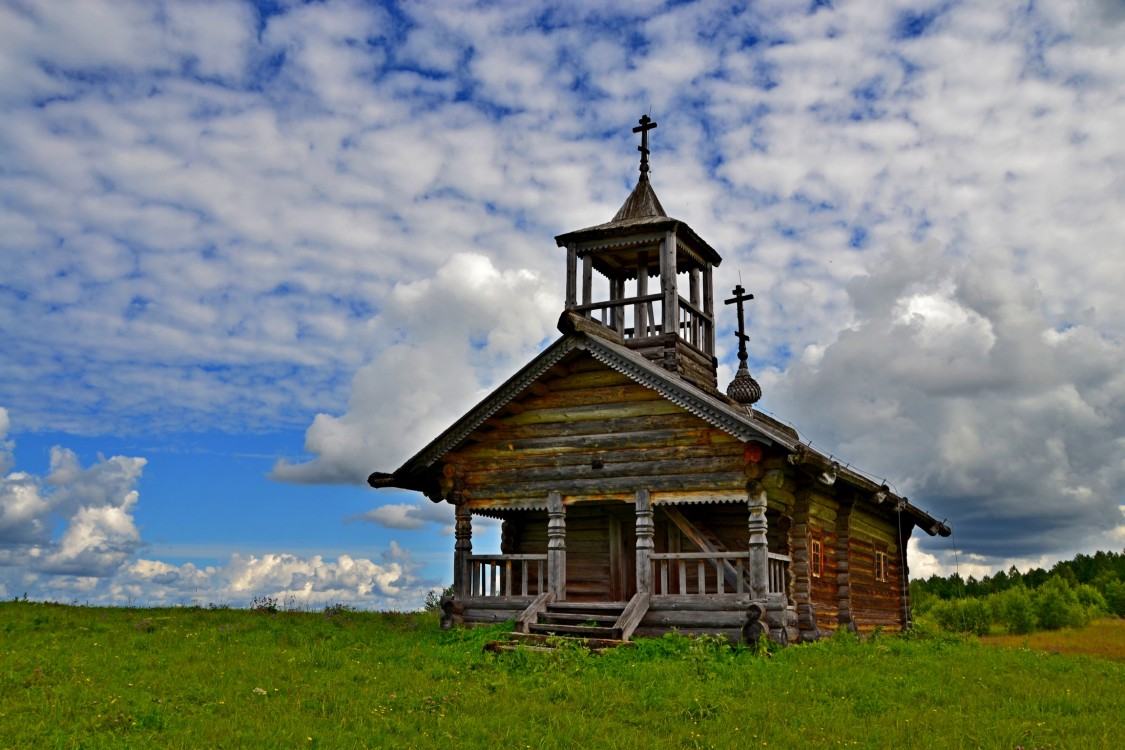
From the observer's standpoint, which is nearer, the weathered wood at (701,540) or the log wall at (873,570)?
the weathered wood at (701,540)

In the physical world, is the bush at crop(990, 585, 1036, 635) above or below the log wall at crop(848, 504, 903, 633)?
below

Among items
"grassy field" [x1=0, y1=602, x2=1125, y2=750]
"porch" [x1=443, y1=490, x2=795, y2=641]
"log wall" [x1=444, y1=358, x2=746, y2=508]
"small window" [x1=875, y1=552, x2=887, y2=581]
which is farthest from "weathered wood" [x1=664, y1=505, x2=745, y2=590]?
"small window" [x1=875, y1=552, x2=887, y2=581]

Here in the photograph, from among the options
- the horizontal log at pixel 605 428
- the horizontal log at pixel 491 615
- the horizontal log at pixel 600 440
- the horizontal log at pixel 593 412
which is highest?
the horizontal log at pixel 593 412

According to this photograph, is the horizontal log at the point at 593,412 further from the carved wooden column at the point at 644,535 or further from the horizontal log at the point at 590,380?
the carved wooden column at the point at 644,535

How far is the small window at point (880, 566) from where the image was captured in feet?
87.3

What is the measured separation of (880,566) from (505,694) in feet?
56.5

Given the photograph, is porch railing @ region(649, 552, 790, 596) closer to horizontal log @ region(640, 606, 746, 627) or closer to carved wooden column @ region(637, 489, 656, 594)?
carved wooden column @ region(637, 489, 656, 594)

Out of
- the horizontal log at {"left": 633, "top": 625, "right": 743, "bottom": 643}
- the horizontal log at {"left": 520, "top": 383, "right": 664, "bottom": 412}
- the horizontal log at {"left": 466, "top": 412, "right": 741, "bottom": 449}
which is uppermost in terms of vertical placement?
the horizontal log at {"left": 520, "top": 383, "right": 664, "bottom": 412}

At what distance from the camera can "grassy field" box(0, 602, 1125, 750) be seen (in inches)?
422

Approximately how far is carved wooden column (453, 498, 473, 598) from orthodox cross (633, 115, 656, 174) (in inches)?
447

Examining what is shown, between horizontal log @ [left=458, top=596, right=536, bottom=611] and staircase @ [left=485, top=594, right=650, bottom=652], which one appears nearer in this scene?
staircase @ [left=485, top=594, right=650, bottom=652]

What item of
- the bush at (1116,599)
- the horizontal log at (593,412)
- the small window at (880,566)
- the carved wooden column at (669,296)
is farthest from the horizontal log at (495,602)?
the bush at (1116,599)

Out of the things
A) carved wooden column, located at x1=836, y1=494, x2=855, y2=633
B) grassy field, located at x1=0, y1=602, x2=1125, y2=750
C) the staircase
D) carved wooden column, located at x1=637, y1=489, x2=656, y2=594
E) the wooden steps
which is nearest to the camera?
grassy field, located at x1=0, y1=602, x2=1125, y2=750

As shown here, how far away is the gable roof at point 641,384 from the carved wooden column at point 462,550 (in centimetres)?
129
